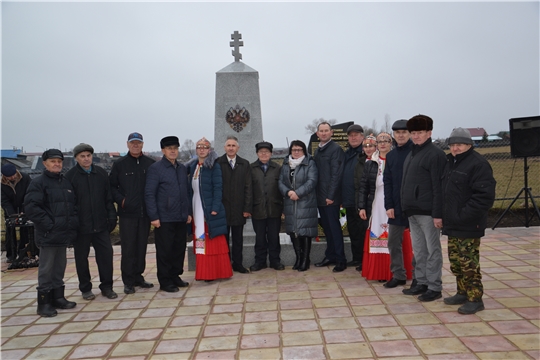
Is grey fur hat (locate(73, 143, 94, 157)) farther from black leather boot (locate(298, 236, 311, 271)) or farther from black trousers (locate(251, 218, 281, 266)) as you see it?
black leather boot (locate(298, 236, 311, 271))

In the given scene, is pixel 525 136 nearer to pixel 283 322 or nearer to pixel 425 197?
pixel 425 197

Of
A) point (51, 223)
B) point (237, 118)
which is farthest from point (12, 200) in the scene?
point (237, 118)

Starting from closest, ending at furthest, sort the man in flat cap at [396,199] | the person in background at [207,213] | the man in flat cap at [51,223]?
the man in flat cap at [51,223], the man in flat cap at [396,199], the person in background at [207,213]

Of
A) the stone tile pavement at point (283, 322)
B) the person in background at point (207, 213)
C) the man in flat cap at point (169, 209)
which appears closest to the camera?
the stone tile pavement at point (283, 322)

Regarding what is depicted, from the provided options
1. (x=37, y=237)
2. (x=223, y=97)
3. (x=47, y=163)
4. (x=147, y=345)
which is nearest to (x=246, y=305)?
(x=147, y=345)

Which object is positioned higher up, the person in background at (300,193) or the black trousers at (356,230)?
the person in background at (300,193)

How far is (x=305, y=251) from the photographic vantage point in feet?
18.8

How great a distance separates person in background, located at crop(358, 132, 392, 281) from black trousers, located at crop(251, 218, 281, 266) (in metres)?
1.34

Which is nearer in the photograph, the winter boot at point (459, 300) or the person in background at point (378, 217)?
the winter boot at point (459, 300)

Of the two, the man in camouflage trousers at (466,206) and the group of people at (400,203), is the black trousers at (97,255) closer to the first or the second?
the group of people at (400,203)

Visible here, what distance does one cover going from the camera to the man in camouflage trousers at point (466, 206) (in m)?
3.73

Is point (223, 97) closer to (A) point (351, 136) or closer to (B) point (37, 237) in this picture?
(A) point (351, 136)

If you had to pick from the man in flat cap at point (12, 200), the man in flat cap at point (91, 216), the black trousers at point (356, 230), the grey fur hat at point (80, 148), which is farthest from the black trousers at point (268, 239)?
the man in flat cap at point (12, 200)

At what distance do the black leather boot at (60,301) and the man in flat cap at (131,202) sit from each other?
2.15ft
